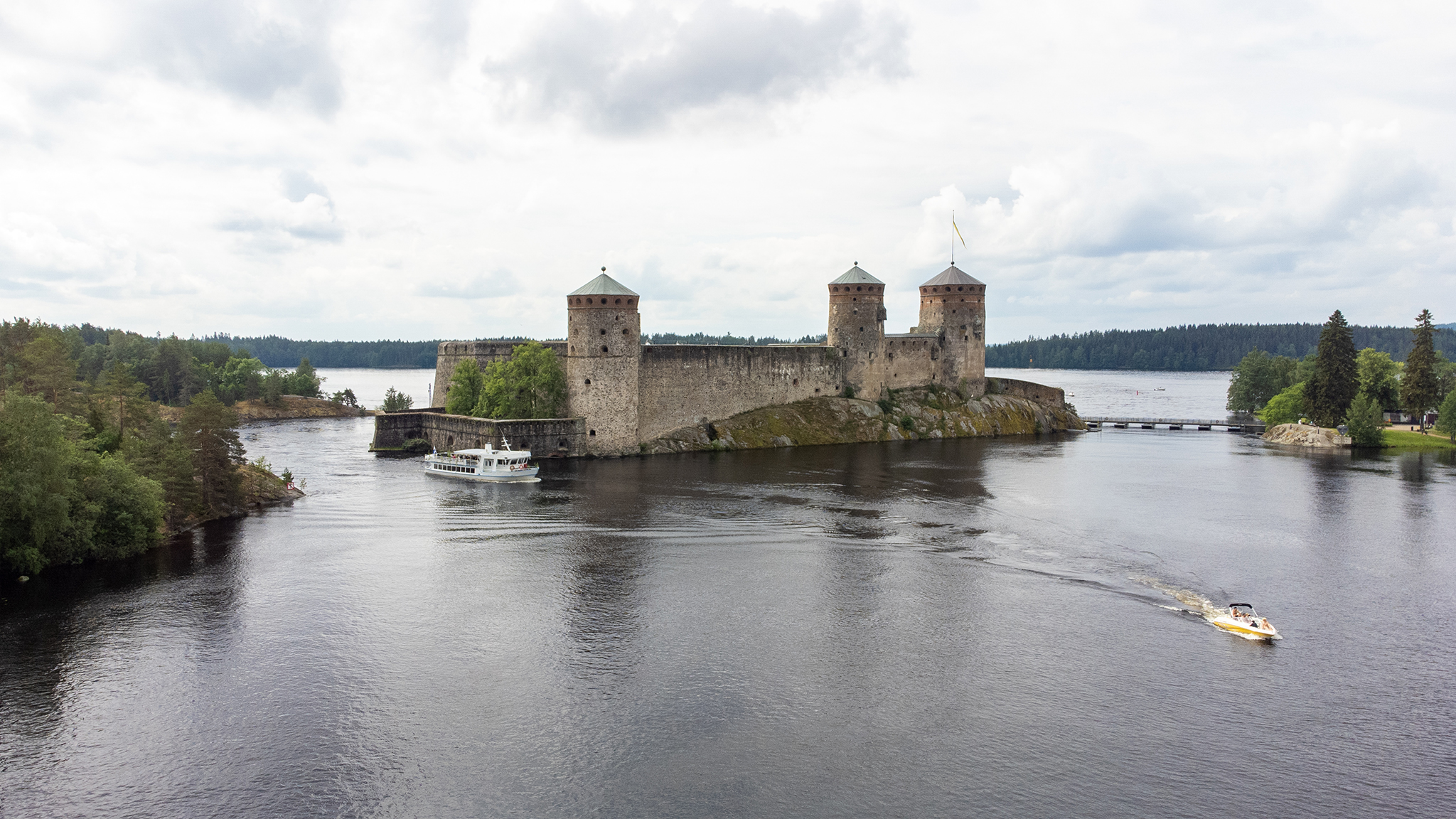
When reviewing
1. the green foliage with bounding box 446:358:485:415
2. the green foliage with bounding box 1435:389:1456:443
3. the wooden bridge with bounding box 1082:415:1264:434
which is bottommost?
the wooden bridge with bounding box 1082:415:1264:434

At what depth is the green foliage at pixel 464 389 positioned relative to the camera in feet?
191

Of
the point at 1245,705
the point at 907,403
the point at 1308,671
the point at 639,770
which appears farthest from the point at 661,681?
the point at 907,403

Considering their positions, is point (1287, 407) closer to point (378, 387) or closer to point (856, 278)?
point (856, 278)

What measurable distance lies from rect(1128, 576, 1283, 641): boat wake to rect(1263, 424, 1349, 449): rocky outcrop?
49.3m

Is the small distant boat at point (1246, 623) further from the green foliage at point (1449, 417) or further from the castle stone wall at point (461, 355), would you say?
the green foliage at point (1449, 417)

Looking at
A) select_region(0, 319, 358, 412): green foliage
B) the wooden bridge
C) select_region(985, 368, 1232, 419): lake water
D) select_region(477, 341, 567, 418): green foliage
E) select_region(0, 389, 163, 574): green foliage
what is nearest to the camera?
select_region(0, 389, 163, 574): green foliage

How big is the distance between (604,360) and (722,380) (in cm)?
982

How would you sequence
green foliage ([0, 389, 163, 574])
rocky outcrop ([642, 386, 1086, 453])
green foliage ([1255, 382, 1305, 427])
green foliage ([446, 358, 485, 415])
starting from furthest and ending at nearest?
1. green foliage ([1255, 382, 1305, 427])
2. rocky outcrop ([642, 386, 1086, 453])
3. green foliage ([446, 358, 485, 415])
4. green foliage ([0, 389, 163, 574])

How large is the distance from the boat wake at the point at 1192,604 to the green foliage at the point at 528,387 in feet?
113

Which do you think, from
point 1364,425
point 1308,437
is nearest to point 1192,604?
point 1364,425

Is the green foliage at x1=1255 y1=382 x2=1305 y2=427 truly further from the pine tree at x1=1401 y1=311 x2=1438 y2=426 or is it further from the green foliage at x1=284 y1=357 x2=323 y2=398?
the green foliage at x1=284 y1=357 x2=323 y2=398

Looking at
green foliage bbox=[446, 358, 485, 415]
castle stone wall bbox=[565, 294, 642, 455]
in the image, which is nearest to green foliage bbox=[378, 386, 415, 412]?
green foliage bbox=[446, 358, 485, 415]

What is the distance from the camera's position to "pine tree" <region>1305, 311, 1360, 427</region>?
69.1 meters

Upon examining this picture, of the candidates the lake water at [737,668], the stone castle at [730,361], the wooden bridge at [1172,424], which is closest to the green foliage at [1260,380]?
the wooden bridge at [1172,424]
